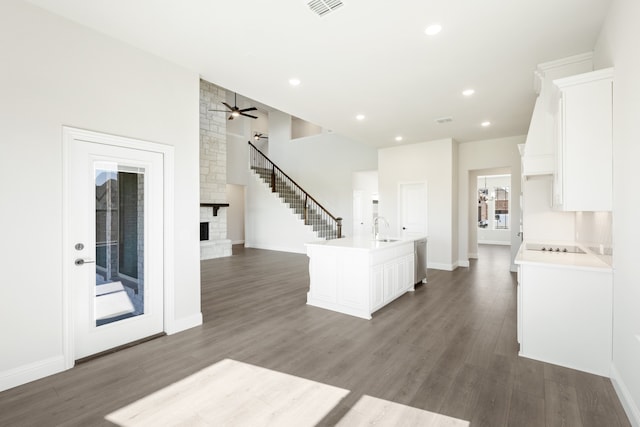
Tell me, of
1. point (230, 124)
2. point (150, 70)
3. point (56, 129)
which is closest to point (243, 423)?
point (56, 129)

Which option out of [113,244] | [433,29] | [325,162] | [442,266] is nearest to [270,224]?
[325,162]

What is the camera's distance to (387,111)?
17.4 ft

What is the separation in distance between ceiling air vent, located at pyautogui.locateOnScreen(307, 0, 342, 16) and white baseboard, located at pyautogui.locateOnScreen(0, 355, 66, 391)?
150 inches

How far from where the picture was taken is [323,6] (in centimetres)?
257

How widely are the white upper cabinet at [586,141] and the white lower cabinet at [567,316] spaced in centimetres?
64

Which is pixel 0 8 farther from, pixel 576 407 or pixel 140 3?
pixel 576 407

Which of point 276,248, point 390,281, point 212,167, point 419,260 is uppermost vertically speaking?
point 212,167

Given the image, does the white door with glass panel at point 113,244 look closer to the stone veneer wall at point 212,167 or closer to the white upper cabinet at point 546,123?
the white upper cabinet at point 546,123

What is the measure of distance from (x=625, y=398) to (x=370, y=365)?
1823 millimetres

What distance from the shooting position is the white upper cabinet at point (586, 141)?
2.47 m

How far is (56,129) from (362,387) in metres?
3.45

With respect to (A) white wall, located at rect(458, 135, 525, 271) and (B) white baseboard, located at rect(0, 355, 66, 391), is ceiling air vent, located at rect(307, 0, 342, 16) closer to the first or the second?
(B) white baseboard, located at rect(0, 355, 66, 391)

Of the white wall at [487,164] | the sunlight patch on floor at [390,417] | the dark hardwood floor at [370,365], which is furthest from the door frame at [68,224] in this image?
the white wall at [487,164]

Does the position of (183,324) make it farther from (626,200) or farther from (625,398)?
(626,200)
